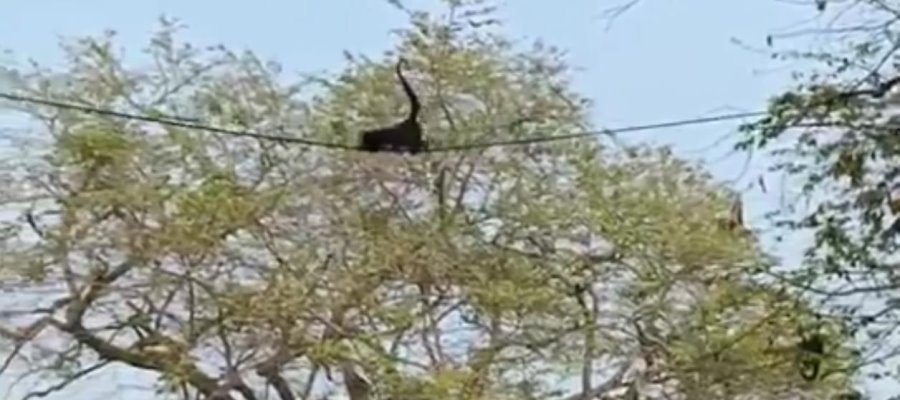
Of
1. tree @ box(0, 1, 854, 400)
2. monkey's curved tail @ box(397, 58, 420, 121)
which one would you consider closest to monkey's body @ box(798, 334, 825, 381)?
monkey's curved tail @ box(397, 58, 420, 121)

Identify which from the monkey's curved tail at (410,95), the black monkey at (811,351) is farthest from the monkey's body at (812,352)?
the monkey's curved tail at (410,95)

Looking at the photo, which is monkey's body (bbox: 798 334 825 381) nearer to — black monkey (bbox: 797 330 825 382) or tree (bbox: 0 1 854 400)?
black monkey (bbox: 797 330 825 382)

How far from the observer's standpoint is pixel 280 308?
3.73 metres

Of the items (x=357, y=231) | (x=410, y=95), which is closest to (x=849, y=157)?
(x=410, y=95)

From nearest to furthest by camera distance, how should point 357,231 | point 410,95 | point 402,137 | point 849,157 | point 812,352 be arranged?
point 849,157, point 812,352, point 410,95, point 402,137, point 357,231

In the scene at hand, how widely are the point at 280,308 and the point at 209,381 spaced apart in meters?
0.31

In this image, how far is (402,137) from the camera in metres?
3.35

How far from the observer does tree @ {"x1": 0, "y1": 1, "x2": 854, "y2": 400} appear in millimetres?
3703

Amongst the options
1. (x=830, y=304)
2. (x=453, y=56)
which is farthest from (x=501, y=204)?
(x=830, y=304)

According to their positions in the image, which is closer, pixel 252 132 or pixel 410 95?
pixel 410 95

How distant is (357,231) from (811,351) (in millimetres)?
1678

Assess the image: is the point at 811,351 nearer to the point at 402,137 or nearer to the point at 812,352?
the point at 812,352

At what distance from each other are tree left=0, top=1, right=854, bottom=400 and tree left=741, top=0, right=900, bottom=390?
1.46 metres

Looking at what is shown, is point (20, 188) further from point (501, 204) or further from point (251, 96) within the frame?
point (501, 204)
